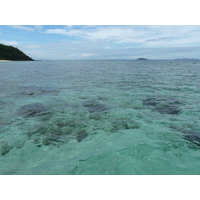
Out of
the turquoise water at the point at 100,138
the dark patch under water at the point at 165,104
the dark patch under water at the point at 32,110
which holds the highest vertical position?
the dark patch under water at the point at 32,110

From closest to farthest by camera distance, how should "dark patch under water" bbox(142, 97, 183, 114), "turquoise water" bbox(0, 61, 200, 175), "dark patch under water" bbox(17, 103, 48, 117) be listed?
"turquoise water" bbox(0, 61, 200, 175) < "dark patch under water" bbox(17, 103, 48, 117) < "dark patch under water" bbox(142, 97, 183, 114)

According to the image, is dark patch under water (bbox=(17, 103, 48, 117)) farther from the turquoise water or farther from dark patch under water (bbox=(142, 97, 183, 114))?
dark patch under water (bbox=(142, 97, 183, 114))

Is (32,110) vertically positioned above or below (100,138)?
above

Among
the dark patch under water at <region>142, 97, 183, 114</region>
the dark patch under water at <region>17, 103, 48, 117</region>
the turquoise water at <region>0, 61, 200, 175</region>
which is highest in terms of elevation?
the dark patch under water at <region>17, 103, 48, 117</region>

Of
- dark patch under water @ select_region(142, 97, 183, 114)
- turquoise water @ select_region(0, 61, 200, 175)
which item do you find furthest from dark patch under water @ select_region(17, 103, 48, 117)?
dark patch under water @ select_region(142, 97, 183, 114)

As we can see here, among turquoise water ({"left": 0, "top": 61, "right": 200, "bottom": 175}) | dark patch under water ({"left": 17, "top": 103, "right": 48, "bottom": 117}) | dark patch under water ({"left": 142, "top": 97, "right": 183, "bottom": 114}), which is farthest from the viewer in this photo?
dark patch under water ({"left": 142, "top": 97, "right": 183, "bottom": 114})

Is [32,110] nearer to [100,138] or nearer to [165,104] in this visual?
[100,138]

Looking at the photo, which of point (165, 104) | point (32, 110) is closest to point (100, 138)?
point (32, 110)

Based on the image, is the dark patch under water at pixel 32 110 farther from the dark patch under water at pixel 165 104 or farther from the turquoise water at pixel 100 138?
the dark patch under water at pixel 165 104

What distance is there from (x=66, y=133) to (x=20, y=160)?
261cm

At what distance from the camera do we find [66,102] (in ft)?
44.9

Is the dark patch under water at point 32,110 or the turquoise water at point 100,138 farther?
the dark patch under water at point 32,110

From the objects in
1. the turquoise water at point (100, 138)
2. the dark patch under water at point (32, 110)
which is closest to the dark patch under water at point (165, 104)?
the turquoise water at point (100, 138)

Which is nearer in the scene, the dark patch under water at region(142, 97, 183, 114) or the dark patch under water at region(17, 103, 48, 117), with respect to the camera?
the dark patch under water at region(17, 103, 48, 117)
